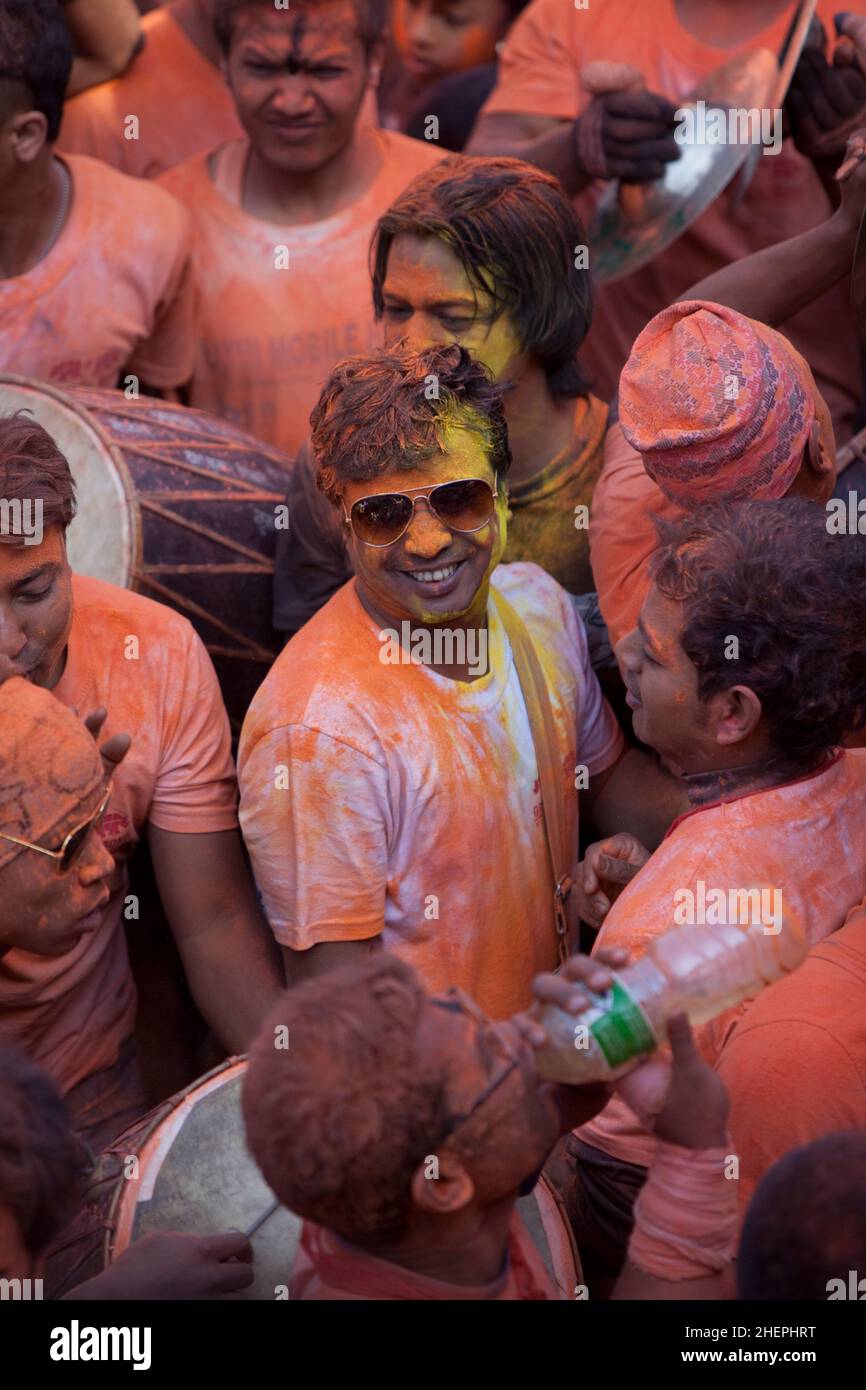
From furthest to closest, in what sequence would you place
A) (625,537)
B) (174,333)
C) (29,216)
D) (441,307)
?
1. (174,333)
2. (29,216)
3. (441,307)
4. (625,537)

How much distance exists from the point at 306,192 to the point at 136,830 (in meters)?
2.40

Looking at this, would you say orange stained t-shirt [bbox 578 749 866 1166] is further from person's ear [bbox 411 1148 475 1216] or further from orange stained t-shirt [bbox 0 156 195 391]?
orange stained t-shirt [bbox 0 156 195 391]

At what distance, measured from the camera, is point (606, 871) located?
3379mm

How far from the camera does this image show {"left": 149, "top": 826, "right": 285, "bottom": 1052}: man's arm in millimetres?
3488

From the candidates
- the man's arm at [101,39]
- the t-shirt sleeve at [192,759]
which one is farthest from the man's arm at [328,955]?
the man's arm at [101,39]

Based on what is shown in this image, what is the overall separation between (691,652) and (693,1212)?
102 centimetres

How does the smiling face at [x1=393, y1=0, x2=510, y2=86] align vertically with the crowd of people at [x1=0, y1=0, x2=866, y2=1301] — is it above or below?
above

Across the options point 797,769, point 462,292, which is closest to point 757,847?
point 797,769

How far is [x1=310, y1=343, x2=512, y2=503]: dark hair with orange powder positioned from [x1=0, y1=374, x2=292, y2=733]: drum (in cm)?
98

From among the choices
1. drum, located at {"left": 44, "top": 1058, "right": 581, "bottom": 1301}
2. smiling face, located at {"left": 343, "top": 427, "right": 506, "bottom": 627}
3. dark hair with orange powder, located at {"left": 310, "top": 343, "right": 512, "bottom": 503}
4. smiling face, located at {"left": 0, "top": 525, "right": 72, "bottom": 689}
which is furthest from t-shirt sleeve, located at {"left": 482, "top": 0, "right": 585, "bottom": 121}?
drum, located at {"left": 44, "top": 1058, "right": 581, "bottom": 1301}

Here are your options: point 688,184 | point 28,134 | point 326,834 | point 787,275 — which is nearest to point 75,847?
point 326,834

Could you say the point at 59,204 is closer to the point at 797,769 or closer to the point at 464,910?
the point at 464,910

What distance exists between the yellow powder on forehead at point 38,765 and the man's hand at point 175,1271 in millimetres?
642

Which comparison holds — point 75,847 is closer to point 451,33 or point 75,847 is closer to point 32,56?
point 32,56
